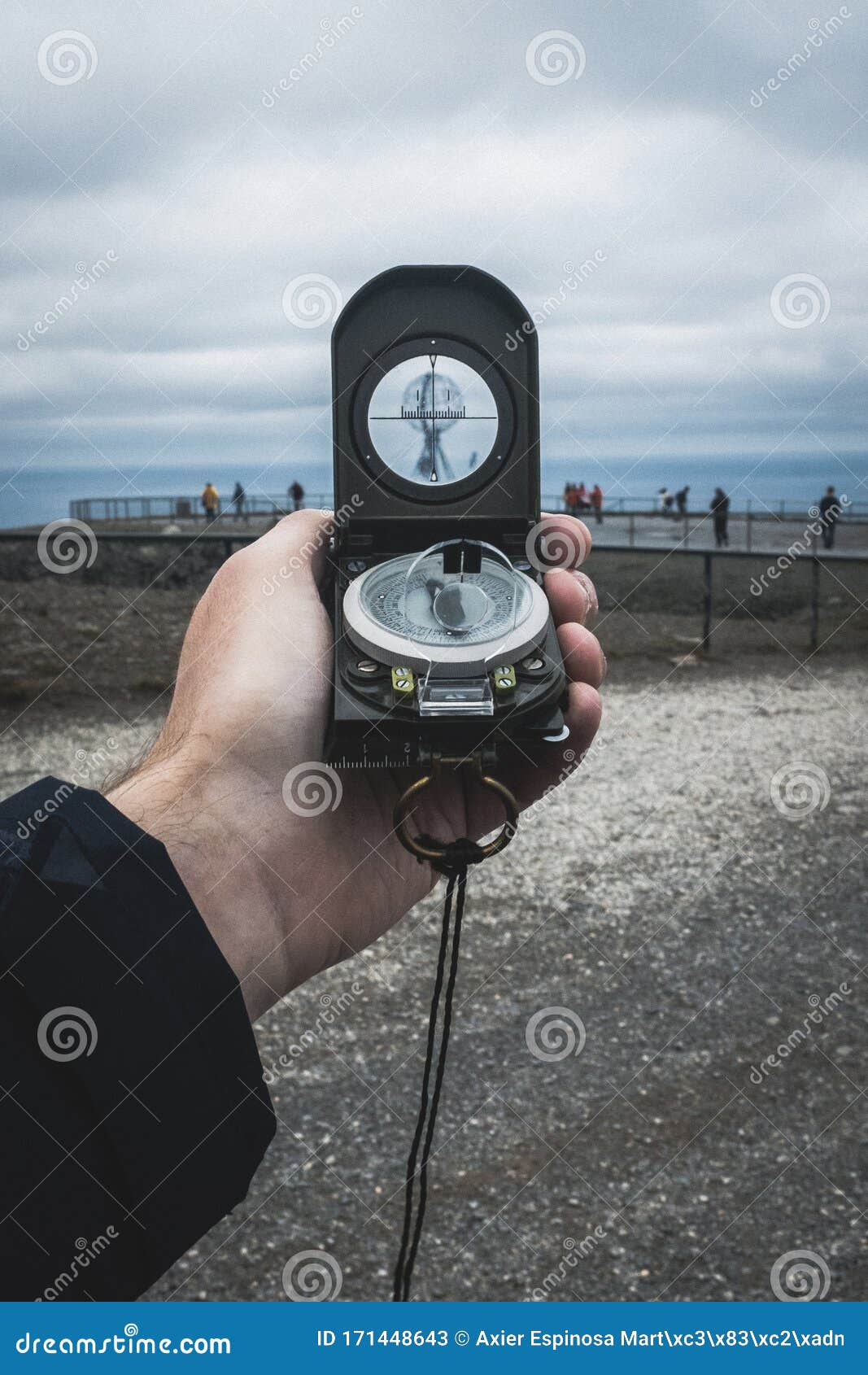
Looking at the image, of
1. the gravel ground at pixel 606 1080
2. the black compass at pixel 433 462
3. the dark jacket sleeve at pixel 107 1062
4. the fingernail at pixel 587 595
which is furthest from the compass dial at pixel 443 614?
the gravel ground at pixel 606 1080

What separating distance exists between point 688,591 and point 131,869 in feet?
85.0

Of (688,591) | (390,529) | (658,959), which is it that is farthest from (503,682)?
(688,591)

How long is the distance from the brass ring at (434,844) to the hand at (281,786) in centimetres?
33

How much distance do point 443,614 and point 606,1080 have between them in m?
5.26

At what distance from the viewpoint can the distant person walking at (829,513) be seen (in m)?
24.7

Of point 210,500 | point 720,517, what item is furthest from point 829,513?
point 210,500

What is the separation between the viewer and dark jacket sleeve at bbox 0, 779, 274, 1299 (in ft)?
5.41

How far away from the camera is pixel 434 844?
1962mm

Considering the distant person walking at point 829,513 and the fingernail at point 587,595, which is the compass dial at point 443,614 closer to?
the fingernail at point 587,595

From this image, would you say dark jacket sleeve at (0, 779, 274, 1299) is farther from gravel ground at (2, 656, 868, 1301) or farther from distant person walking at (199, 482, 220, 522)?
distant person walking at (199, 482, 220, 522)

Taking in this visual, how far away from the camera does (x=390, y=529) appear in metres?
2.39

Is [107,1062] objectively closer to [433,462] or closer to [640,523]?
[433,462]

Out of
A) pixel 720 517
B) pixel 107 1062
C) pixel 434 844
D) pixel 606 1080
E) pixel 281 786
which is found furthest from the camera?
pixel 720 517

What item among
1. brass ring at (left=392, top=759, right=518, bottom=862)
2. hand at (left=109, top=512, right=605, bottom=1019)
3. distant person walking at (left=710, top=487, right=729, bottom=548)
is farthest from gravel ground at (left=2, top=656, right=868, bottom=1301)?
distant person walking at (left=710, top=487, right=729, bottom=548)
